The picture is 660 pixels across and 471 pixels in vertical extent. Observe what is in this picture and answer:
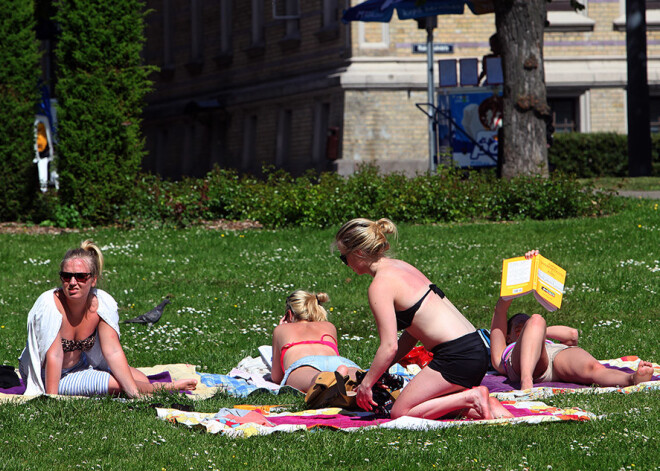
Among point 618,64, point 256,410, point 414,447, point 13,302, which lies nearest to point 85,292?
point 256,410

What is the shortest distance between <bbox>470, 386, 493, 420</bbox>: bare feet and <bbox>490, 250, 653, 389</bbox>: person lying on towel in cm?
126

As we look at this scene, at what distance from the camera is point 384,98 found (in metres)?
27.6

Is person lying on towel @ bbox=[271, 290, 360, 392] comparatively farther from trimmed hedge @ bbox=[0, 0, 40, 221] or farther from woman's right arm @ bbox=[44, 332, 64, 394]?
trimmed hedge @ bbox=[0, 0, 40, 221]

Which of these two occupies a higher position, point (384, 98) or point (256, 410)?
point (384, 98)

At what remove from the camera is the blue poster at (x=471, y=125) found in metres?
24.3

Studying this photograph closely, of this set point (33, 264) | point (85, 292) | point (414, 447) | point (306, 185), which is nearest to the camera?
point (414, 447)

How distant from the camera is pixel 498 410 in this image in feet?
20.9

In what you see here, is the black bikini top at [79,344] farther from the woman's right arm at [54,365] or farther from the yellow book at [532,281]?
the yellow book at [532,281]

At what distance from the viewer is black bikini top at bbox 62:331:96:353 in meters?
7.32

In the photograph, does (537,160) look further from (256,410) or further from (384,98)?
(256,410)

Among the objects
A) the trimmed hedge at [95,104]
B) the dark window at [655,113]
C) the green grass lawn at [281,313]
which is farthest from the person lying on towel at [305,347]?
the dark window at [655,113]

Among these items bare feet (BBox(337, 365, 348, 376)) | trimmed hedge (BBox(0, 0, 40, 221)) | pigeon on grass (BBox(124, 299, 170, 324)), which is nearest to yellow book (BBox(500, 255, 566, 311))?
bare feet (BBox(337, 365, 348, 376))

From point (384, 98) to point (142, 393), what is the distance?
20969mm

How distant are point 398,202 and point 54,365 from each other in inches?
396
